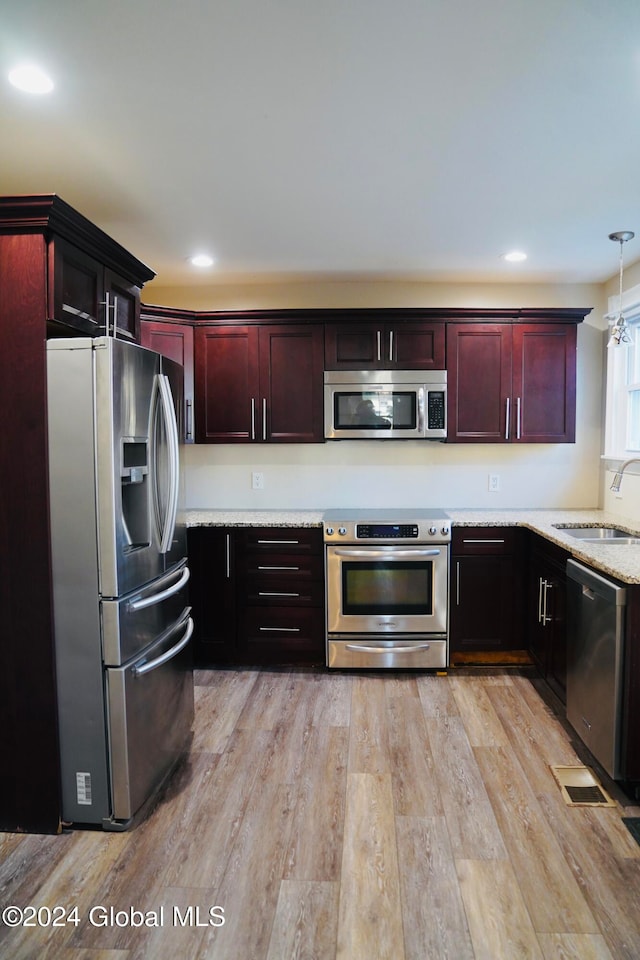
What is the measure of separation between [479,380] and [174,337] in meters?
2.04

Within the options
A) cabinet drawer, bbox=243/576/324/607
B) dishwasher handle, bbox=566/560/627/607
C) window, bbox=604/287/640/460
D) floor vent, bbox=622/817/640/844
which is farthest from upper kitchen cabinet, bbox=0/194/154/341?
window, bbox=604/287/640/460

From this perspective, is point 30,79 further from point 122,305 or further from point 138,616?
point 138,616

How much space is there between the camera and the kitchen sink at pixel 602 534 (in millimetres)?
3102

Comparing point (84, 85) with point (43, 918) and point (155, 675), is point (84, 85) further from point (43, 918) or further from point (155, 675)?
point (43, 918)

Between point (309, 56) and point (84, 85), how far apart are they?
2.31ft

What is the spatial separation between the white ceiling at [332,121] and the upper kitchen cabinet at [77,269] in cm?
29

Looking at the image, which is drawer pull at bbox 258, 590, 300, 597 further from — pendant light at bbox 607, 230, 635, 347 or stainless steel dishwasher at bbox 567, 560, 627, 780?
pendant light at bbox 607, 230, 635, 347

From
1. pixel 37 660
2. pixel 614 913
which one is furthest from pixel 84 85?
pixel 614 913

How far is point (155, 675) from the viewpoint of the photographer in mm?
2244

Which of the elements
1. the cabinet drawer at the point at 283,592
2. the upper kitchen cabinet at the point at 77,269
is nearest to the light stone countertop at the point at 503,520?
the cabinet drawer at the point at 283,592

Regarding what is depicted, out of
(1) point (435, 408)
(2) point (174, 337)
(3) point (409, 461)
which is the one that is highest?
(2) point (174, 337)

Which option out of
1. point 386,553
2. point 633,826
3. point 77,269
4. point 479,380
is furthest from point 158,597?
point 479,380

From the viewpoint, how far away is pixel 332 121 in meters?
1.91

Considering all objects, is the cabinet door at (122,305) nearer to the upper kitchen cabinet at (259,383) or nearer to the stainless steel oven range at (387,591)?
the upper kitchen cabinet at (259,383)
